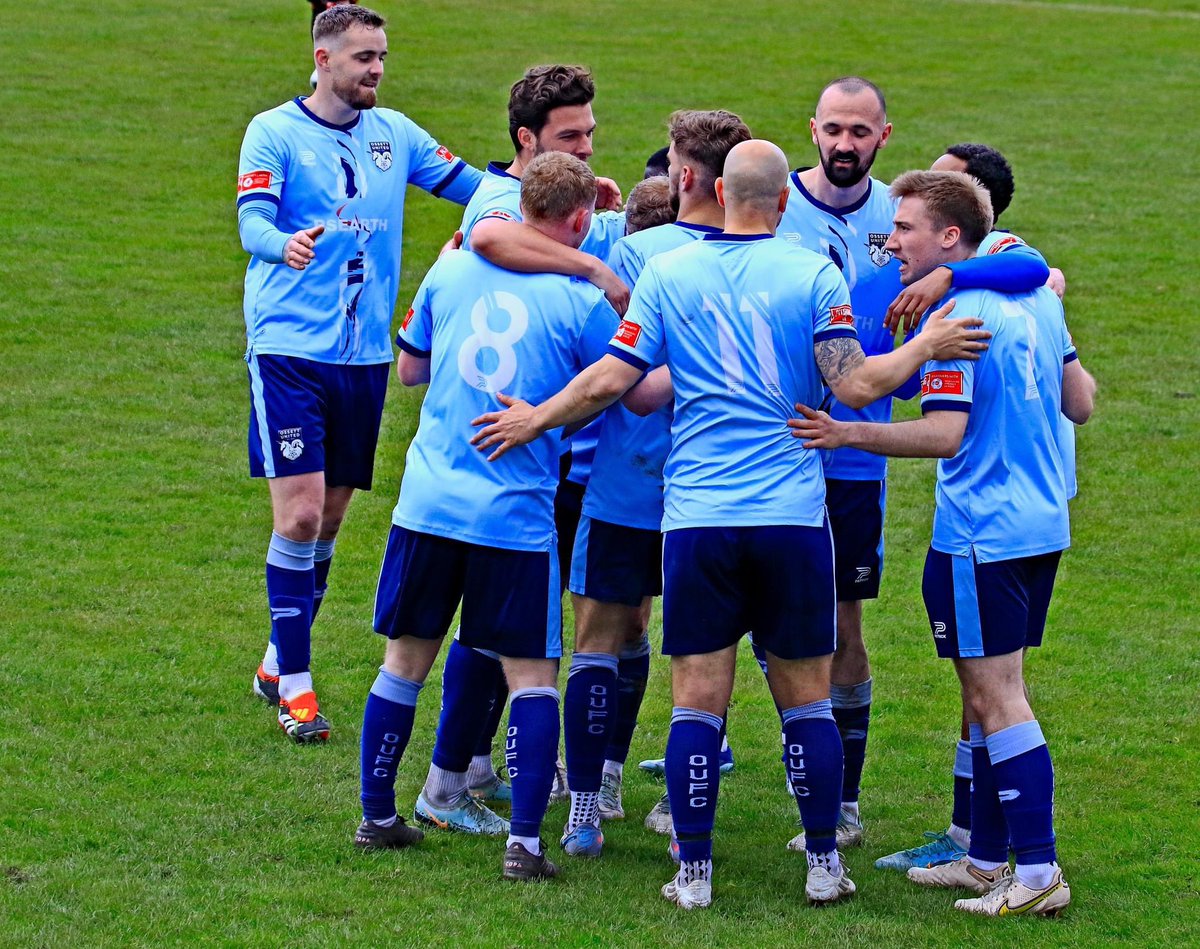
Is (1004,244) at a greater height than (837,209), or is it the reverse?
(837,209)

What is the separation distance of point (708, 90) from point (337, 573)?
1696cm

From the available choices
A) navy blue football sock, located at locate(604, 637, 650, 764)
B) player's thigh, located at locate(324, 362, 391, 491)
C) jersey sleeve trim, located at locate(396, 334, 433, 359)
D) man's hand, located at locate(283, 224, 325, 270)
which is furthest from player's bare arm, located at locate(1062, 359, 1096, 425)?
player's thigh, located at locate(324, 362, 391, 491)

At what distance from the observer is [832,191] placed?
20.5 ft

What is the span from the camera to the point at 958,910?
546 cm

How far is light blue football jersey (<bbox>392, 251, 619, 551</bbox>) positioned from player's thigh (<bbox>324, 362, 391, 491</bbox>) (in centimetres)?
179

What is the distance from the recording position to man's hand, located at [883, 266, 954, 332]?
5418 mm

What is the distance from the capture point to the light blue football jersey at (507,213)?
6.09m

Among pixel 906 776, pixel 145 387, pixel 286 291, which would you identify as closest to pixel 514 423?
pixel 286 291

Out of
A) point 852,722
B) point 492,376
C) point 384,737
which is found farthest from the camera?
point 852,722

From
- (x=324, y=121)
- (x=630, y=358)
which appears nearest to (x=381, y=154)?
(x=324, y=121)

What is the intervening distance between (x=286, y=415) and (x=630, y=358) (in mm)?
2390

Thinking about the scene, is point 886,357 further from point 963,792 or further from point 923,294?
point 963,792

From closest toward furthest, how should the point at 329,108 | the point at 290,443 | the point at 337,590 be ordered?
the point at 290,443
the point at 329,108
the point at 337,590

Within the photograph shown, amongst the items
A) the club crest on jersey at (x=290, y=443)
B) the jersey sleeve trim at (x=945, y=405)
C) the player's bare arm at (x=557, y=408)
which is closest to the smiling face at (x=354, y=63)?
the club crest on jersey at (x=290, y=443)
